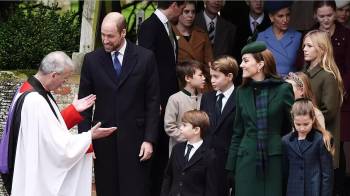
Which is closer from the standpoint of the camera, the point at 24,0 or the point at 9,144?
the point at 9,144

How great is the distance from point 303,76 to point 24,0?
6.03 meters

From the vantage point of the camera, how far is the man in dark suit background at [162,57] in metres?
10.5

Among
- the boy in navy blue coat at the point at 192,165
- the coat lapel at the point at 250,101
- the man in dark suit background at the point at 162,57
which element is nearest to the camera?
the coat lapel at the point at 250,101

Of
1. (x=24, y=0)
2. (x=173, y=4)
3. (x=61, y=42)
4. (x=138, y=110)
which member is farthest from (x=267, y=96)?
(x=24, y=0)

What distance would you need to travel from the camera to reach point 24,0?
1448 cm

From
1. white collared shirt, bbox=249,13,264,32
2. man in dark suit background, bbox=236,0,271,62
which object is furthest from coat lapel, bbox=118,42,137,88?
white collared shirt, bbox=249,13,264,32

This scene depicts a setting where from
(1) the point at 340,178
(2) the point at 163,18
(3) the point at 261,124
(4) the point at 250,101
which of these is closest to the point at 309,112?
(3) the point at 261,124

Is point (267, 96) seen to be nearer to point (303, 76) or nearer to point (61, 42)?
point (303, 76)

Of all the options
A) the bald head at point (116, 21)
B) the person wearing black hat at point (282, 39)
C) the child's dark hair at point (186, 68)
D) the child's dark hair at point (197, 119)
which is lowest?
the child's dark hair at point (197, 119)

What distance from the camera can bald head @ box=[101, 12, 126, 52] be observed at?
9539mm

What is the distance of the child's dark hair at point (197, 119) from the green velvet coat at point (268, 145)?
0.43 metres

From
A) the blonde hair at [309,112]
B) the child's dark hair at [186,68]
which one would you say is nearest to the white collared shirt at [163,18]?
the child's dark hair at [186,68]

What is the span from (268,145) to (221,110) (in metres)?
0.84

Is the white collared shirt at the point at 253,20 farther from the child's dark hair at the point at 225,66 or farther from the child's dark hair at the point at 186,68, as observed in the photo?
the child's dark hair at the point at 225,66
